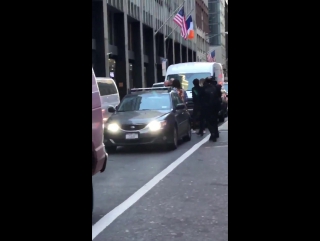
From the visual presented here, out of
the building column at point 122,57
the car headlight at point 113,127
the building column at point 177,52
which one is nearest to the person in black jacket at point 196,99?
the car headlight at point 113,127

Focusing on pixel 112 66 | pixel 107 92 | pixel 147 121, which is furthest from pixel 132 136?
pixel 112 66

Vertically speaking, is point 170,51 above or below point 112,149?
above

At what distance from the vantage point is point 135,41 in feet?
127

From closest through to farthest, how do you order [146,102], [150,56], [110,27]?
[146,102] → [110,27] → [150,56]

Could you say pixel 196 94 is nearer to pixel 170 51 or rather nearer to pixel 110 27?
pixel 110 27

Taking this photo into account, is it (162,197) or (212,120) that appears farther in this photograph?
(212,120)

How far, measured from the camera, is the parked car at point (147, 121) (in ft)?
45.7

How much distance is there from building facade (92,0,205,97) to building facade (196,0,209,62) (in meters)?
1.73

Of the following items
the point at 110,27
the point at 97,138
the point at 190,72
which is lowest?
the point at 97,138

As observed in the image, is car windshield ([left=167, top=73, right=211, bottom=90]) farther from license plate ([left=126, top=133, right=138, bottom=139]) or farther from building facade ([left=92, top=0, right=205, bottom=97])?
license plate ([left=126, top=133, right=138, bottom=139])

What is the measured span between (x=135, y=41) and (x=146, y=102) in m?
23.9

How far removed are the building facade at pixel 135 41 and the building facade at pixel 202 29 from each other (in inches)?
67.9
